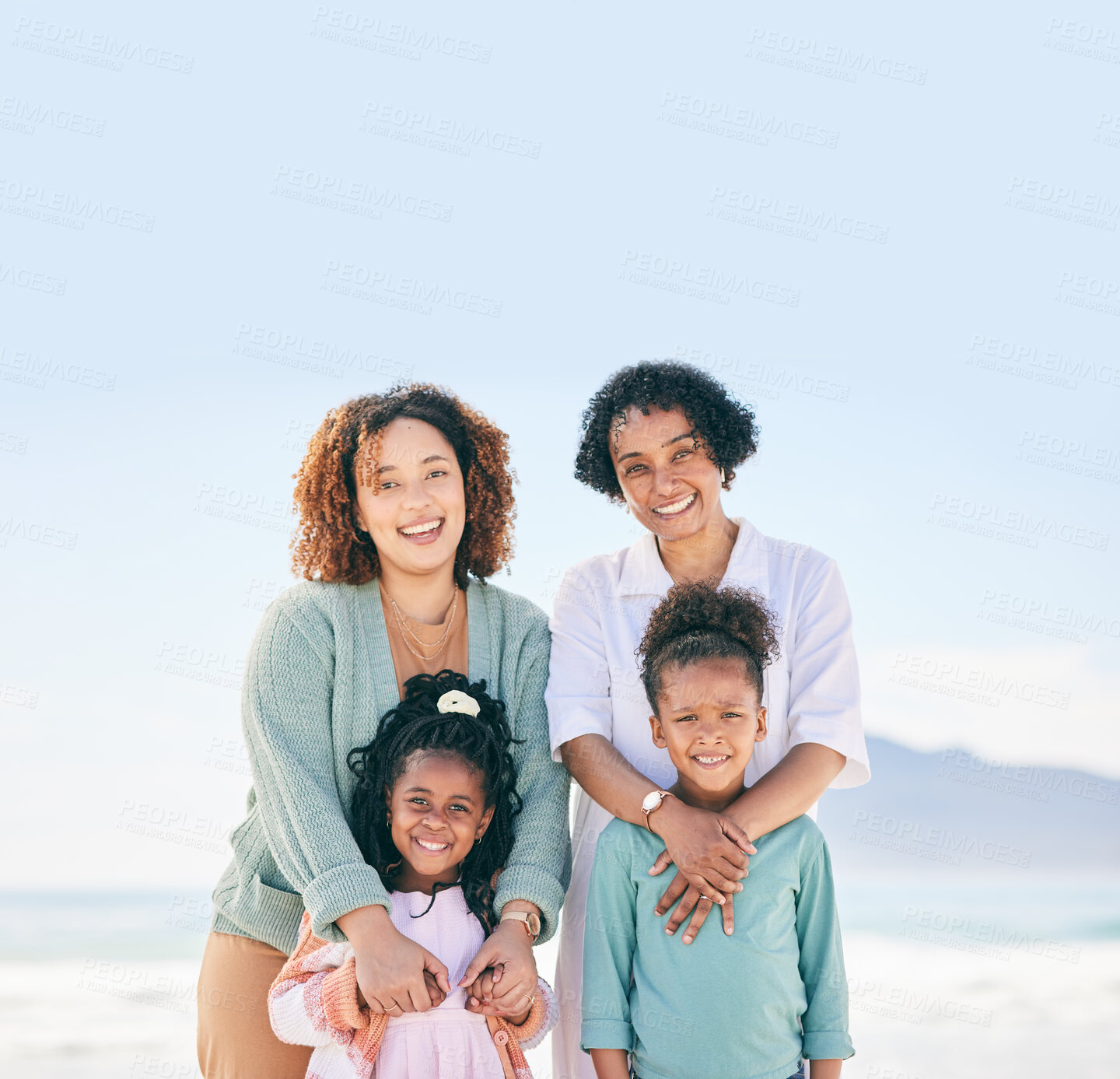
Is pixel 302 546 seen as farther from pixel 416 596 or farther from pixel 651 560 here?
pixel 651 560

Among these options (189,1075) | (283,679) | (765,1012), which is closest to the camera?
(765,1012)

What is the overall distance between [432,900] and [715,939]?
67cm

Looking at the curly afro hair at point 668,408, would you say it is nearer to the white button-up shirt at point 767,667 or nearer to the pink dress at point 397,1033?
the white button-up shirt at point 767,667

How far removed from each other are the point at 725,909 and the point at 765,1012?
23cm

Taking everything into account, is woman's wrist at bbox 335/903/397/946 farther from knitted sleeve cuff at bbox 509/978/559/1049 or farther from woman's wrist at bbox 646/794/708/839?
woman's wrist at bbox 646/794/708/839

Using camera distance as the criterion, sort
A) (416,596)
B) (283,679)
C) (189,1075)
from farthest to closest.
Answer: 1. (189,1075)
2. (416,596)
3. (283,679)

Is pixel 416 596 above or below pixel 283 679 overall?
Result: above

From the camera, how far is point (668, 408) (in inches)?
125

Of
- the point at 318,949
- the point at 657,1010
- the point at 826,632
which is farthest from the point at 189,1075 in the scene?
the point at 826,632

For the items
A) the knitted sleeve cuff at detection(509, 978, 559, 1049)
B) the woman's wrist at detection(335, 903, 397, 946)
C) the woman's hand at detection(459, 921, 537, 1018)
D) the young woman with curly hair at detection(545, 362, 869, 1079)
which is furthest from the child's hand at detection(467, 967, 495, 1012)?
the young woman with curly hair at detection(545, 362, 869, 1079)

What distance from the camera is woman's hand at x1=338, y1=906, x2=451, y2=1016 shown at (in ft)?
8.18

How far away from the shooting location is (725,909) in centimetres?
259

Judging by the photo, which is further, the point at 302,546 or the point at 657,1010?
the point at 302,546

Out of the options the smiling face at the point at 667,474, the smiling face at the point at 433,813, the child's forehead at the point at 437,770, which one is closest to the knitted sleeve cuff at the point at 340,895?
the smiling face at the point at 433,813
